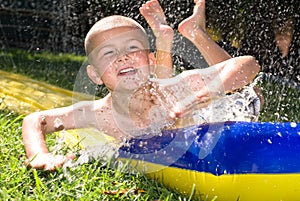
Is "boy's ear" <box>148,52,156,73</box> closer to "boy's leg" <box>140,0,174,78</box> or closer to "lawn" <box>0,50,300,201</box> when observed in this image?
"boy's leg" <box>140,0,174,78</box>

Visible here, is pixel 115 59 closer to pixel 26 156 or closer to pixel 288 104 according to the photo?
pixel 26 156

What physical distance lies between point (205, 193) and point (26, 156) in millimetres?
845

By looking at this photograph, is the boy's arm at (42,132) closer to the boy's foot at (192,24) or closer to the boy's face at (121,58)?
the boy's face at (121,58)

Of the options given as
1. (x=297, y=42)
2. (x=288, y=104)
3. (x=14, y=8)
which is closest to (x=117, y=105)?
(x=288, y=104)

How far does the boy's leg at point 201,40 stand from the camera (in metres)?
3.49

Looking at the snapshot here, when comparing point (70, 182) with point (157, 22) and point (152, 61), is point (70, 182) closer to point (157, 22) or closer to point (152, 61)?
point (152, 61)

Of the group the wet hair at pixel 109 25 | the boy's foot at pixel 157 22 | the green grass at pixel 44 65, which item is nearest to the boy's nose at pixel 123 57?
the wet hair at pixel 109 25

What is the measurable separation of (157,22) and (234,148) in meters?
1.13

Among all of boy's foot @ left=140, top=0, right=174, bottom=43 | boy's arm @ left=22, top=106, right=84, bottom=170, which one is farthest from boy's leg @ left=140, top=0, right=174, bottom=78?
boy's arm @ left=22, top=106, right=84, bottom=170

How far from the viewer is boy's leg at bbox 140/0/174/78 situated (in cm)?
316

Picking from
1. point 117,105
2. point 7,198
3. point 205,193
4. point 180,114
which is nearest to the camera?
point 7,198

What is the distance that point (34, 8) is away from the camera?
1064 centimetres

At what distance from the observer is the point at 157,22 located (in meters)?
3.31

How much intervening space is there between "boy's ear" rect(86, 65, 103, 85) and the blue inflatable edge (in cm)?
60
